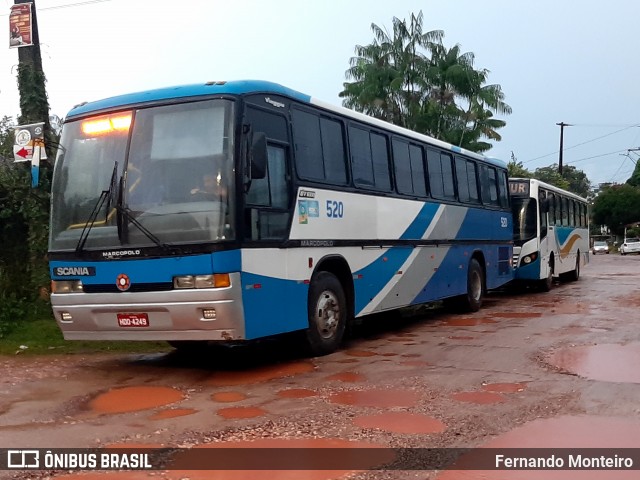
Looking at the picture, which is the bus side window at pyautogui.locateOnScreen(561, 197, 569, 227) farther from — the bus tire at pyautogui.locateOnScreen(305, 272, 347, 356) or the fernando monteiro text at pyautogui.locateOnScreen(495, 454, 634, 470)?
the fernando monteiro text at pyautogui.locateOnScreen(495, 454, 634, 470)

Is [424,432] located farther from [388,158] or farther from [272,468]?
[388,158]

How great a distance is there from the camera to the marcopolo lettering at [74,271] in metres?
7.54

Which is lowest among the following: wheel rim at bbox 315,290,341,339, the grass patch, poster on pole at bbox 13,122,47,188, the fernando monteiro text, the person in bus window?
the fernando monteiro text

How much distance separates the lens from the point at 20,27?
10922mm

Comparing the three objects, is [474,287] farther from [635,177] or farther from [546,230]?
[635,177]

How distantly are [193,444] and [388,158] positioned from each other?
673cm

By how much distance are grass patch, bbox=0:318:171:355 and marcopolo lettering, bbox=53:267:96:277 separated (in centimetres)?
211

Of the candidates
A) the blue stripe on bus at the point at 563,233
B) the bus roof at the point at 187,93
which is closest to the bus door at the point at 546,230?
the blue stripe on bus at the point at 563,233

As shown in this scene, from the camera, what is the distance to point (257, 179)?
24.3 feet

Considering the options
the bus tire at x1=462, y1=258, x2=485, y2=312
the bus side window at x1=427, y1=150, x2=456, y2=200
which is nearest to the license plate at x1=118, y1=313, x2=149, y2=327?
the bus side window at x1=427, y1=150, x2=456, y2=200

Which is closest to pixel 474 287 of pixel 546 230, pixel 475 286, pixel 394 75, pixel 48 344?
pixel 475 286

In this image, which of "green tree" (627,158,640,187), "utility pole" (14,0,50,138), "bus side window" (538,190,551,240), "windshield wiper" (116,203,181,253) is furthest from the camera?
"green tree" (627,158,640,187)

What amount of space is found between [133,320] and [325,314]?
8.30 ft

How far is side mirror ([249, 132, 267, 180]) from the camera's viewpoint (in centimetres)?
724
